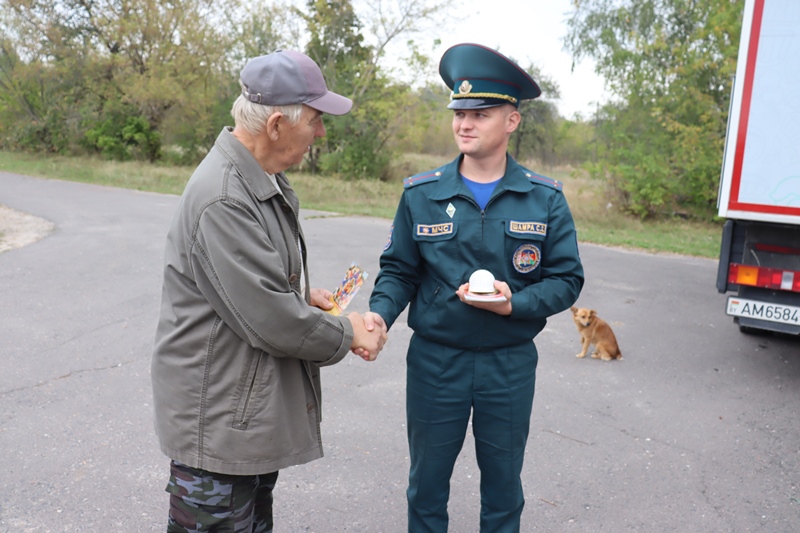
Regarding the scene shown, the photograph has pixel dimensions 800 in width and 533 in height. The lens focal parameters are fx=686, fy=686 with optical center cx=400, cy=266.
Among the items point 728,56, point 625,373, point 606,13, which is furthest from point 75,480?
point 606,13

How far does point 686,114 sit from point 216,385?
16.3 metres

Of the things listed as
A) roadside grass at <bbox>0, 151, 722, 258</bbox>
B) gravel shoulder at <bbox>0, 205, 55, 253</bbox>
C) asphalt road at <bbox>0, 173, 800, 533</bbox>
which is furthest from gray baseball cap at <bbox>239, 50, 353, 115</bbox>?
roadside grass at <bbox>0, 151, 722, 258</bbox>

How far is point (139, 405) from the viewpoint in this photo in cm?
452

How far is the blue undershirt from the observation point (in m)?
2.62

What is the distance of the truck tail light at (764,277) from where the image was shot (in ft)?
16.6

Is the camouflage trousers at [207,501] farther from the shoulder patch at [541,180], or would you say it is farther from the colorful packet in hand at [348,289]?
the shoulder patch at [541,180]

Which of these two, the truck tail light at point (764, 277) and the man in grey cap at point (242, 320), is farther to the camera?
the truck tail light at point (764, 277)

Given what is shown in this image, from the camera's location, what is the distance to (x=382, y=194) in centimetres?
2316

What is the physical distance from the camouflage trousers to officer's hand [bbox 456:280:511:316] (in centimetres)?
94

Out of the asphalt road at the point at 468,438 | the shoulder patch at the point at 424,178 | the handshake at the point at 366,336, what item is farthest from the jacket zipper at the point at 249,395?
the asphalt road at the point at 468,438

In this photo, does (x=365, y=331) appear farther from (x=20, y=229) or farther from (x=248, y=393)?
(x=20, y=229)

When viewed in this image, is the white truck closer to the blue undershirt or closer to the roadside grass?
the blue undershirt

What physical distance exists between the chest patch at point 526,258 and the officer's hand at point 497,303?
0.54ft

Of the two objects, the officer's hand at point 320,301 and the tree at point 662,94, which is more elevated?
the tree at point 662,94
